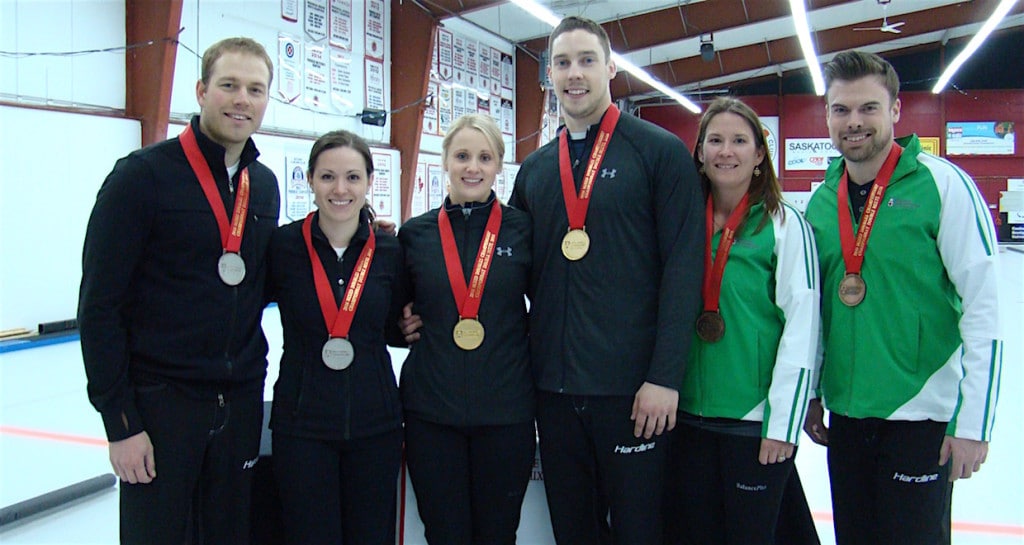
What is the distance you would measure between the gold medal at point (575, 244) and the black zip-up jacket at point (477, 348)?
0.14m

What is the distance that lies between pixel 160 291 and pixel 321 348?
0.45 meters

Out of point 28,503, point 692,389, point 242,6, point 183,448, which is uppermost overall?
point 242,6

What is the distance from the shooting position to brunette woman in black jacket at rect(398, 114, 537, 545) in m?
2.00

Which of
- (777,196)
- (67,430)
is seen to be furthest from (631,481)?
(67,430)

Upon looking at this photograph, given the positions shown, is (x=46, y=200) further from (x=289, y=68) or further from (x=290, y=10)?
(x=290, y=10)

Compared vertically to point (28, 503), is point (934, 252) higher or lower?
higher

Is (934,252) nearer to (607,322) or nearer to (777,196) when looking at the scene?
(777,196)

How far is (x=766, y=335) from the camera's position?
194 centimetres

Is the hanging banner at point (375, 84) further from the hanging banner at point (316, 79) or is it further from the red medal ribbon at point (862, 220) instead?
the red medal ribbon at point (862, 220)

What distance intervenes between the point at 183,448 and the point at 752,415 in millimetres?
1540

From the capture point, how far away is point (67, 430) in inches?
159

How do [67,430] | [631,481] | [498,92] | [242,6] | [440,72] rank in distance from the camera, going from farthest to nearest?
[498,92] → [440,72] → [242,6] → [67,430] → [631,481]

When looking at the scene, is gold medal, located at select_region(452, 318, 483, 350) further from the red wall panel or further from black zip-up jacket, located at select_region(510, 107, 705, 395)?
the red wall panel

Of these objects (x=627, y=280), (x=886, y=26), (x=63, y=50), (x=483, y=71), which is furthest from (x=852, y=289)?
(x=886, y=26)
